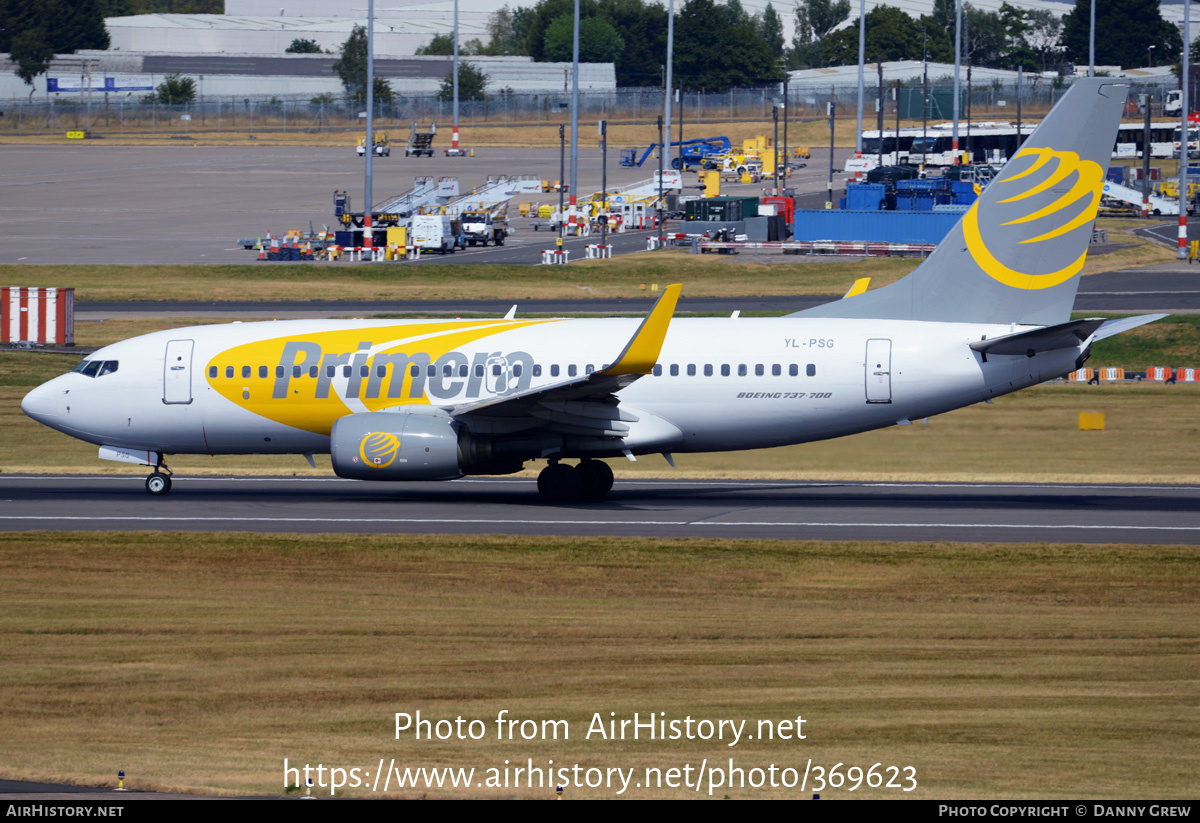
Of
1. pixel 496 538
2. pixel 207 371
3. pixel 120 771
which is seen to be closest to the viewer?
pixel 120 771

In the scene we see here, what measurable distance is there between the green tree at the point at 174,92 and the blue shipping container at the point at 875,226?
380 ft

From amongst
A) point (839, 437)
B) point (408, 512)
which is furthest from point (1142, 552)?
point (408, 512)

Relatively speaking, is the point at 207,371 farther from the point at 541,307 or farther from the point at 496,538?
the point at 541,307

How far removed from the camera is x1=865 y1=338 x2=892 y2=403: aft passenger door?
31094mm

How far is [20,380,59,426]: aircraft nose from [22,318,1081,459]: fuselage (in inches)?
1.6

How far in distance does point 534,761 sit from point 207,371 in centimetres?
2132

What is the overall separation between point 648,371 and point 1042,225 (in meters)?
9.45

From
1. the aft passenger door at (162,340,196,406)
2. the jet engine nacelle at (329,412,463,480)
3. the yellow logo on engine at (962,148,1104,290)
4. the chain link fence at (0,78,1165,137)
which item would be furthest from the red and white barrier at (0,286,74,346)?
the chain link fence at (0,78,1165,137)

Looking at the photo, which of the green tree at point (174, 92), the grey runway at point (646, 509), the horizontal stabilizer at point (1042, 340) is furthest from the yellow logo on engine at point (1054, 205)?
the green tree at point (174, 92)

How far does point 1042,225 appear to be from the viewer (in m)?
31.4

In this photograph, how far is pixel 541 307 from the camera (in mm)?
68062

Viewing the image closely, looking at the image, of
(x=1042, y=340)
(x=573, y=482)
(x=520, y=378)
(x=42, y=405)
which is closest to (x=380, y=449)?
(x=520, y=378)

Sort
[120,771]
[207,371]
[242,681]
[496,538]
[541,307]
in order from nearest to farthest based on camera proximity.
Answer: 1. [120,771]
2. [242,681]
3. [496,538]
4. [207,371]
5. [541,307]

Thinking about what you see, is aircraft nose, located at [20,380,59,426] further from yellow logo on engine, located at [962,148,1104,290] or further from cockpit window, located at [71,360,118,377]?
yellow logo on engine, located at [962,148,1104,290]
